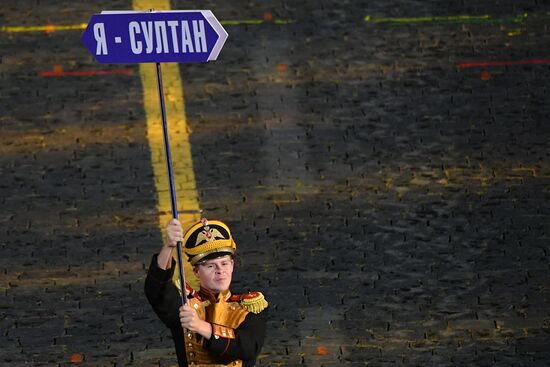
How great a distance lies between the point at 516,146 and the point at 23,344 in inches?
252

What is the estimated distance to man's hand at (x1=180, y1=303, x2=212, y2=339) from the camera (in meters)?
13.1

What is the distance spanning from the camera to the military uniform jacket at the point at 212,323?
13297mm

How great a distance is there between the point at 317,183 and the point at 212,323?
25.0 feet

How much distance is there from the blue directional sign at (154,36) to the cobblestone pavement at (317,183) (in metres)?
5.56

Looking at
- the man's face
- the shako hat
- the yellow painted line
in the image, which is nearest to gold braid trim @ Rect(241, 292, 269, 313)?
the man's face

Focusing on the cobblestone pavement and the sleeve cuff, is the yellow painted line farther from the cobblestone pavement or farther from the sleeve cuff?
the sleeve cuff

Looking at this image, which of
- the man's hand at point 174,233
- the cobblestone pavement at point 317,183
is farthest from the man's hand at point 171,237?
the cobblestone pavement at point 317,183

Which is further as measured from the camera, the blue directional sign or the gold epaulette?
the gold epaulette

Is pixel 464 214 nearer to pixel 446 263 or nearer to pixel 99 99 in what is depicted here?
pixel 446 263

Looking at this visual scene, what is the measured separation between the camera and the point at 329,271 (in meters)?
19.5

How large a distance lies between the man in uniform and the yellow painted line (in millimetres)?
5535

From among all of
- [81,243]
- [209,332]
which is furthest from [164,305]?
[81,243]

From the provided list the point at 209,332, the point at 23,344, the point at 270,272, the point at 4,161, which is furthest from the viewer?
the point at 4,161

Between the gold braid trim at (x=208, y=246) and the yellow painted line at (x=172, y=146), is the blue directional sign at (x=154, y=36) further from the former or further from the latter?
the yellow painted line at (x=172, y=146)
